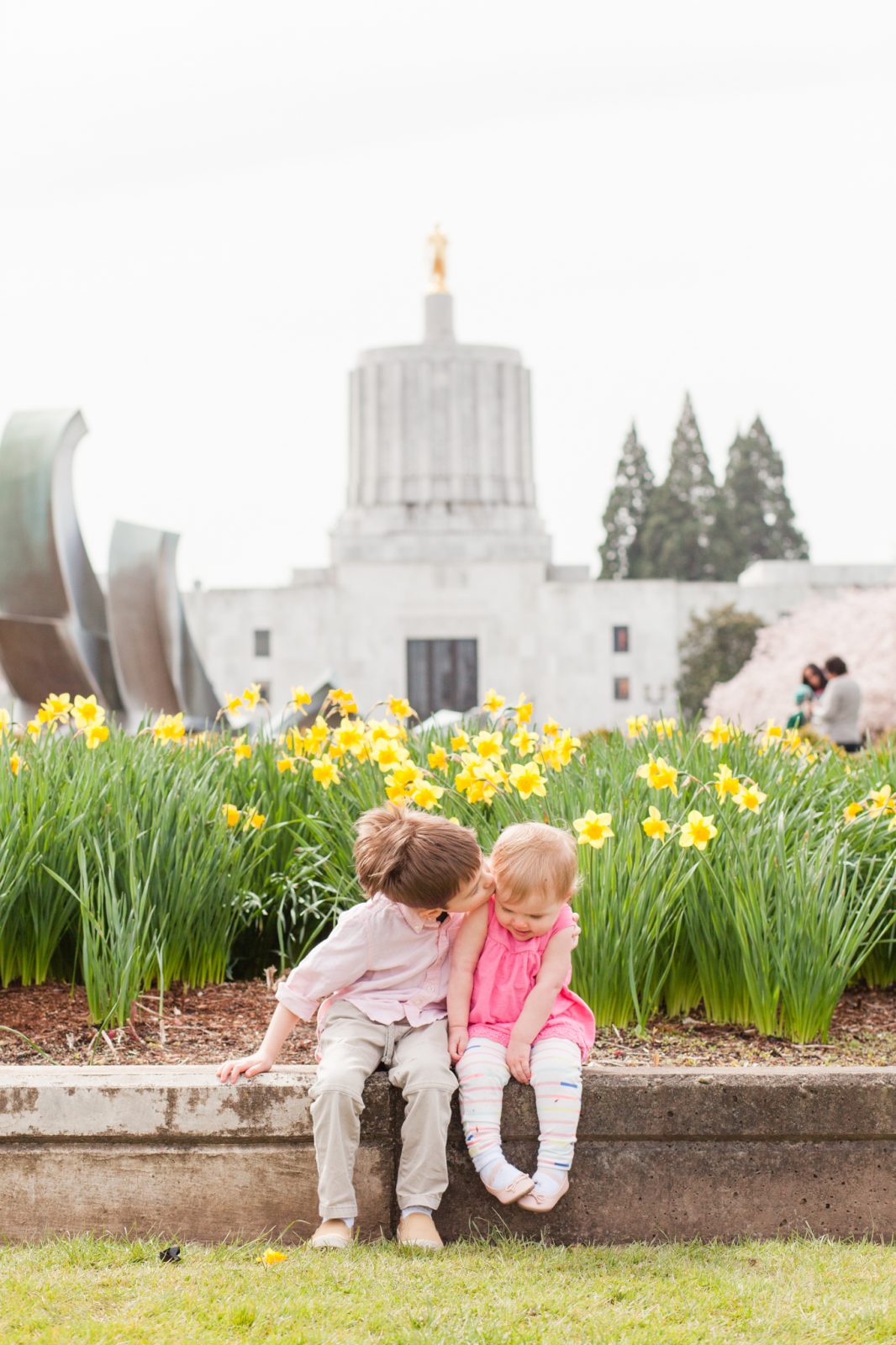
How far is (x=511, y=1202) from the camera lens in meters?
2.96

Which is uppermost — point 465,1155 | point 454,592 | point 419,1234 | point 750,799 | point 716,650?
point 454,592

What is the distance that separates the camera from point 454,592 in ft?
144

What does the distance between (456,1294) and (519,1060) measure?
0.58 metres

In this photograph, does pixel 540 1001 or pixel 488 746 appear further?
pixel 488 746

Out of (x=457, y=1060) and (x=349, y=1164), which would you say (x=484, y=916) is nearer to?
(x=457, y=1060)

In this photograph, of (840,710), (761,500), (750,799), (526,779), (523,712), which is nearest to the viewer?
(750,799)

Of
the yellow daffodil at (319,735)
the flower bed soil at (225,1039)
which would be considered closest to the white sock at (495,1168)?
the flower bed soil at (225,1039)

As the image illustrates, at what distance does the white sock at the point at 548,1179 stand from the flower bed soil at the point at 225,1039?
37cm

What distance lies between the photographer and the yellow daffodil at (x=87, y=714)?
14.4ft

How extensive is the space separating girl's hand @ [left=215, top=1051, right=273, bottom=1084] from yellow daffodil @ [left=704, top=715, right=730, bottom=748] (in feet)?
6.73

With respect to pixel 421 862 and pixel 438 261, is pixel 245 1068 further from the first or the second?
pixel 438 261

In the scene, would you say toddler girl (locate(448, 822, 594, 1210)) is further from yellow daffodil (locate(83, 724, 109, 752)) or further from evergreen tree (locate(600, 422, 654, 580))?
evergreen tree (locate(600, 422, 654, 580))

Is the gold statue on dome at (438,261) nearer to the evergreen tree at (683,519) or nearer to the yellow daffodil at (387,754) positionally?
the evergreen tree at (683,519)

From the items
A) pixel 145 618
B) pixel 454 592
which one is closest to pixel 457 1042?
pixel 145 618
